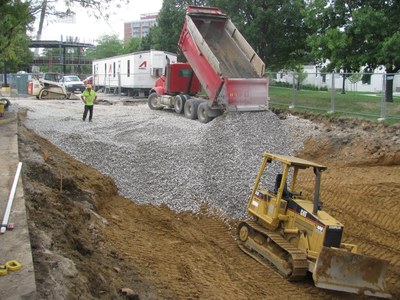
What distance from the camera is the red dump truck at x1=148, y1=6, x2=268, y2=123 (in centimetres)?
1692

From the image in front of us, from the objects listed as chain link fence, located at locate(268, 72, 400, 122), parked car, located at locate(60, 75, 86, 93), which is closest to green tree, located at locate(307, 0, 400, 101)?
chain link fence, located at locate(268, 72, 400, 122)

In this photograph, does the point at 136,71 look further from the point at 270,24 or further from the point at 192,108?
the point at 192,108

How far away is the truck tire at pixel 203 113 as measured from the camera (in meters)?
17.8

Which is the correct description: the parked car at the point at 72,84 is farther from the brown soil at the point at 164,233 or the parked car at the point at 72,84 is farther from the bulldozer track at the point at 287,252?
the bulldozer track at the point at 287,252

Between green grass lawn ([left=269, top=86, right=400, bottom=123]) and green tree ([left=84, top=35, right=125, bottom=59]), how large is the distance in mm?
62690

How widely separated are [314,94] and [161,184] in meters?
11.0

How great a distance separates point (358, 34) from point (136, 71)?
18564 mm

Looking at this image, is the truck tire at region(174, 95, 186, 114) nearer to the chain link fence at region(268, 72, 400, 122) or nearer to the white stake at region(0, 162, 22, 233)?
the chain link fence at region(268, 72, 400, 122)

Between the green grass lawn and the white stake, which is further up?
the green grass lawn

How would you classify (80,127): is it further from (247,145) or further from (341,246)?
(341,246)

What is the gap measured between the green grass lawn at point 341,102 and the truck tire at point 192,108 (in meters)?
4.23

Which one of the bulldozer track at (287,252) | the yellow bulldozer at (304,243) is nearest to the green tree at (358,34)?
the yellow bulldozer at (304,243)

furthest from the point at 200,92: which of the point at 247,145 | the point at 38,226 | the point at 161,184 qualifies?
the point at 38,226

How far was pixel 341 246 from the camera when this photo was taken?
8211 millimetres
